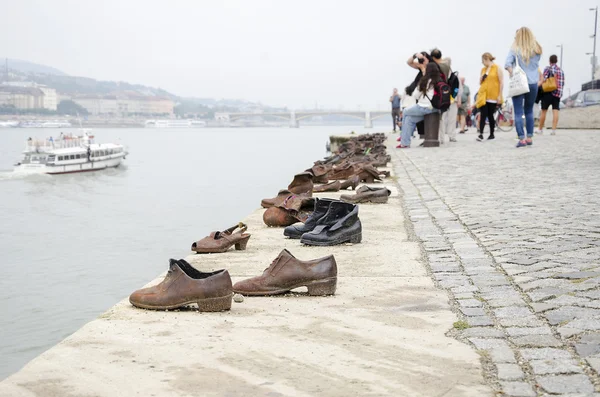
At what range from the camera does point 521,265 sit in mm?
5348

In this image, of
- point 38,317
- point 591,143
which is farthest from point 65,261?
point 591,143

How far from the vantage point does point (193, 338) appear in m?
3.70

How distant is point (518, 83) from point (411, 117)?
4027 millimetres

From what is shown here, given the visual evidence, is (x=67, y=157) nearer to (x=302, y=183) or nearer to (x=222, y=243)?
(x=302, y=183)

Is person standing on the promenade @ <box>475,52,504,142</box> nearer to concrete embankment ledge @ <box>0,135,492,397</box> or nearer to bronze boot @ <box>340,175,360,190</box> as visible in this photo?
bronze boot @ <box>340,175,360,190</box>

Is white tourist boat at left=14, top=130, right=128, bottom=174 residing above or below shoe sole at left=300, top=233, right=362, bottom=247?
below

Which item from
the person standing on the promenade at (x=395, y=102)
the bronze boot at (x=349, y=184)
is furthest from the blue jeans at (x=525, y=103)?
the person standing on the promenade at (x=395, y=102)

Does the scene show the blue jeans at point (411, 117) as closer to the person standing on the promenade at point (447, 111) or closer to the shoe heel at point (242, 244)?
the person standing on the promenade at point (447, 111)

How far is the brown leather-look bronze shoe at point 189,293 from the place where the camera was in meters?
4.16

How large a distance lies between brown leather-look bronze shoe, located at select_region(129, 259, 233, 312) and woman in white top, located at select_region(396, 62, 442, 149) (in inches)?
579

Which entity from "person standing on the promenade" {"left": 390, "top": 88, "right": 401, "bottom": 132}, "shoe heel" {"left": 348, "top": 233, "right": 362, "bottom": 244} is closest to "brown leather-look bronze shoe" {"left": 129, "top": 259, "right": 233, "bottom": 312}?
"shoe heel" {"left": 348, "top": 233, "right": 362, "bottom": 244}

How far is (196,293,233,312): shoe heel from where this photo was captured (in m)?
4.17

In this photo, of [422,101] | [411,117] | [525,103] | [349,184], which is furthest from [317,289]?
[411,117]

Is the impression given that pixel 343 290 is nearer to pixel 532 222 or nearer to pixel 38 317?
pixel 532 222
